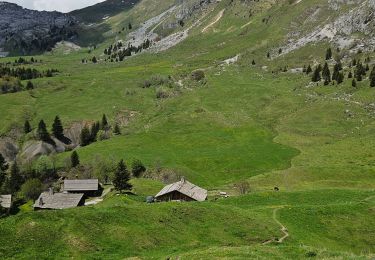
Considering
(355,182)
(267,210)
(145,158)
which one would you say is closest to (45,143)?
(145,158)

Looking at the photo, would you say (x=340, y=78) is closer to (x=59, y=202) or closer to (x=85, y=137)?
(x=85, y=137)

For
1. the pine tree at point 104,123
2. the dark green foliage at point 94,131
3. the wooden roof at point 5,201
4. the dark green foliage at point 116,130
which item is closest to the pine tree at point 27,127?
the dark green foliage at point 94,131

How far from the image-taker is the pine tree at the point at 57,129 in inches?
6688

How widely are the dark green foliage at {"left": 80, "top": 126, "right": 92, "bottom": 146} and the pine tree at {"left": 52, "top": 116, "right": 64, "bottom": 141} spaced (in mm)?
8742

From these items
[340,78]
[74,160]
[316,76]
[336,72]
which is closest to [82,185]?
[74,160]

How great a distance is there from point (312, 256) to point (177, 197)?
5203cm

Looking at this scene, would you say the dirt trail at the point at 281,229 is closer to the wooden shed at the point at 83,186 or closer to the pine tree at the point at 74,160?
the wooden shed at the point at 83,186

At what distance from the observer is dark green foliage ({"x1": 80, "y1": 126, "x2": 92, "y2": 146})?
166m

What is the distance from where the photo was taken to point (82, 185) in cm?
11238

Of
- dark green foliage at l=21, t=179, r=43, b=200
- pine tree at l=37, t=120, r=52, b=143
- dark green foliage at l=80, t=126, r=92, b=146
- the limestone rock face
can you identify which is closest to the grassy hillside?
the limestone rock face

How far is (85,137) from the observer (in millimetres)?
166500

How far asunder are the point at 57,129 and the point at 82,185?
63034 millimetres

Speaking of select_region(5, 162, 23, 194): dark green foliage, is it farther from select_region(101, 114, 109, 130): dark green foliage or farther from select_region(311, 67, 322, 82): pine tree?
select_region(311, 67, 322, 82): pine tree

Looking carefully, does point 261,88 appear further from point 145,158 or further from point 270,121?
point 145,158
